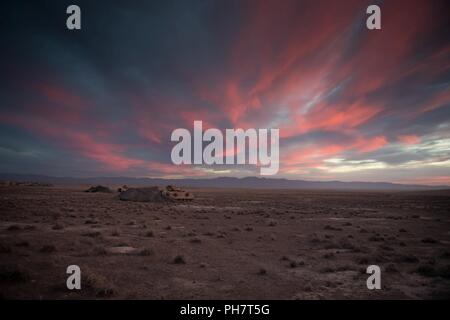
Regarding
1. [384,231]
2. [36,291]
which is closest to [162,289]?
[36,291]

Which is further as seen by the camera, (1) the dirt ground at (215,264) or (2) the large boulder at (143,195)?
(2) the large boulder at (143,195)

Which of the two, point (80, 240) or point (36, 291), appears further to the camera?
point (80, 240)

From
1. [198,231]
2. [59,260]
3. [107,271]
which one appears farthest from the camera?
[198,231]

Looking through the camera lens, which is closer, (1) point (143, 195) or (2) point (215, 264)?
(2) point (215, 264)

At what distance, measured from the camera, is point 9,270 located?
8.42 meters

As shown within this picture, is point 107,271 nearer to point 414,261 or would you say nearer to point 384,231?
point 414,261

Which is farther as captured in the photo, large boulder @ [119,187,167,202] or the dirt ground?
large boulder @ [119,187,167,202]

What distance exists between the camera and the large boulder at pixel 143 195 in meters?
46.3

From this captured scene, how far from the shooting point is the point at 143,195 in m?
47.2

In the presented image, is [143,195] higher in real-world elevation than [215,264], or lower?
lower

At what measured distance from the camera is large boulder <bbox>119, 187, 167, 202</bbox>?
4631cm
